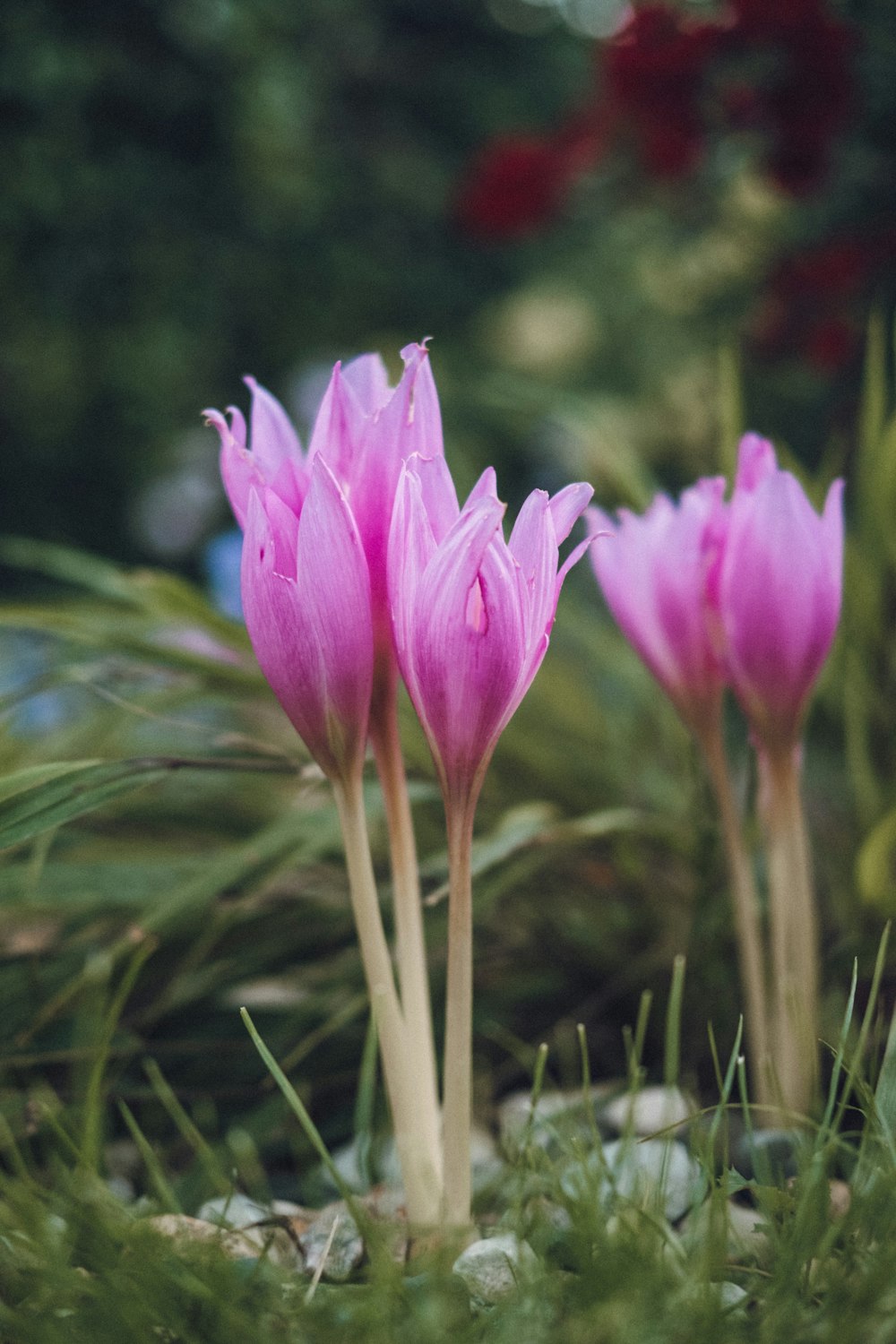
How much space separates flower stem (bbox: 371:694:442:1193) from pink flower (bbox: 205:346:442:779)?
1cm

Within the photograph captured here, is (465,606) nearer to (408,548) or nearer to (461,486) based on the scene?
(408,548)

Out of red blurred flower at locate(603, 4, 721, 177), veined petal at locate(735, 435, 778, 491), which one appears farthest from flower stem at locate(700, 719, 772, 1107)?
red blurred flower at locate(603, 4, 721, 177)

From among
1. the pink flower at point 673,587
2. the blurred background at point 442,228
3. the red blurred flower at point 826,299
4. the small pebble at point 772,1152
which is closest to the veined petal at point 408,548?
the pink flower at point 673,587

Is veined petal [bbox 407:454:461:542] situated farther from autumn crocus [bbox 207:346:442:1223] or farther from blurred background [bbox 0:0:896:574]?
blurred background [bbox 0:0:896:574]

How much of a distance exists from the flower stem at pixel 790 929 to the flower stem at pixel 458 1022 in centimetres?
17

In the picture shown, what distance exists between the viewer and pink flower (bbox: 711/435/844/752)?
45cm

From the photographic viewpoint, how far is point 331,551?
1.20 feet

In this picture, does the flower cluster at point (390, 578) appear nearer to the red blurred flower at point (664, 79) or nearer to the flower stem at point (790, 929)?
Result: the flower stem at point (790, 929)

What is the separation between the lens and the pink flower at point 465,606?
357 millimetres

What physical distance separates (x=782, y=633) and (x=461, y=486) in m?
0.82

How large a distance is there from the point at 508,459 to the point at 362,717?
3234 mm

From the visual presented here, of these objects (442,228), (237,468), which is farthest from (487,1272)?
(442,228)

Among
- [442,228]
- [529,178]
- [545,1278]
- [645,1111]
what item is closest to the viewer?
[545,1278]

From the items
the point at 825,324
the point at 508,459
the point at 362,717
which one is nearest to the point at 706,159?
the point at 825,324
